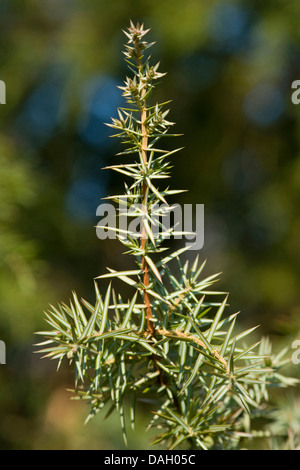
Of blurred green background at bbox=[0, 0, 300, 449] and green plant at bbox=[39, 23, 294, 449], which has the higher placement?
blurred green background at bbox=[0, 0, 300, 449]

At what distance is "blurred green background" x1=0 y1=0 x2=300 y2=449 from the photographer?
128 cm

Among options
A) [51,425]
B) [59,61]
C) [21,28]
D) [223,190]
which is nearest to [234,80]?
[223,190]

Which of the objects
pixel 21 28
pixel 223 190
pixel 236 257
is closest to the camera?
pixel 21 28

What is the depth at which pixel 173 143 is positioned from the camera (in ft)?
4.79

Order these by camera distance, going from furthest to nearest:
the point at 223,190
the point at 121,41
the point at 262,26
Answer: the point at 223,190 → the point at 121,41 → the point at 262,26

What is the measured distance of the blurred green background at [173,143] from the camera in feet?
4.20

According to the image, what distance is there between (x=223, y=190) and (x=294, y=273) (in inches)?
14.4

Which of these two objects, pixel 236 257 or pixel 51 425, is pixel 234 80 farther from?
pixel 51 425

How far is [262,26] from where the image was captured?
1222 mm

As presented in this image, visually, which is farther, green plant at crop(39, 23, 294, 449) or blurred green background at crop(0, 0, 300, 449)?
blurred green background at crop(0, 0, 300, 449)

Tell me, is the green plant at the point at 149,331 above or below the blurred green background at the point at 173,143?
below

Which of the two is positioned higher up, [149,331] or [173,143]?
[173,143]

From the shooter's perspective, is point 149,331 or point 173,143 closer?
point 149,331

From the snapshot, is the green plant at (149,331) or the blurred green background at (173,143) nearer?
the green plant at (149,331)
